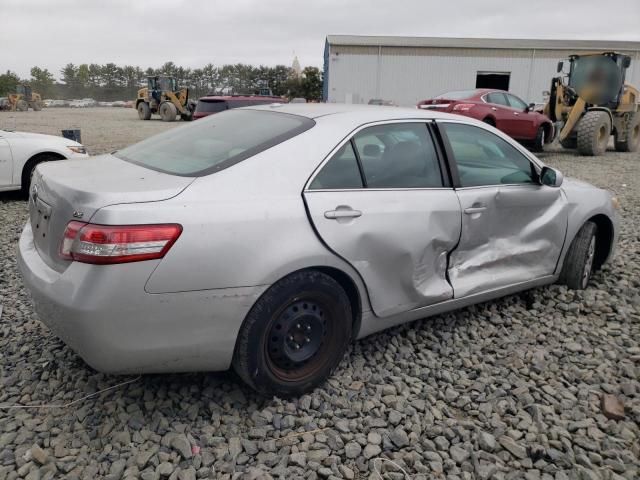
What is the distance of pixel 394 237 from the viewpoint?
9.15 ft

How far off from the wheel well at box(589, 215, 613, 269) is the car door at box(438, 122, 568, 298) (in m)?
0.57

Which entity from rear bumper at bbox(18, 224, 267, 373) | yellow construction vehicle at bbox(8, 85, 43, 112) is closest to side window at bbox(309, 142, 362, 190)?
rear bumper at bbox(18, 224, 267, 373)

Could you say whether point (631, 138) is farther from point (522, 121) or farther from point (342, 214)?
point (342, 214)

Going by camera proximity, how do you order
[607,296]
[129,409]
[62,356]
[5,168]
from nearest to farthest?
1. [129,409]
2. [62,356]
3. [607,296]
4. [5,168]

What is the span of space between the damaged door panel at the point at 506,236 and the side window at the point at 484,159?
0.24 feet

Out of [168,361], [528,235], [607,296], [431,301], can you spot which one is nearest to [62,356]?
[168,361]

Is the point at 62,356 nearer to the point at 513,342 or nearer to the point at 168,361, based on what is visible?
the point at 168,361

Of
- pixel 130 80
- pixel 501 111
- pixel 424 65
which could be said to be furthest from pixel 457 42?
pixel 130 80

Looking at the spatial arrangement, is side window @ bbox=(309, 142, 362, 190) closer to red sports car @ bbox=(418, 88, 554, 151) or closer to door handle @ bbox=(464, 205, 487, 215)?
door handle @ bbox=(464, 205, 487, 215)

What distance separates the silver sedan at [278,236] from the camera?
218 cm

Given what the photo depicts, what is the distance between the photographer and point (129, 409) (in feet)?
8.45

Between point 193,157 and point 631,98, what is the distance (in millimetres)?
15106

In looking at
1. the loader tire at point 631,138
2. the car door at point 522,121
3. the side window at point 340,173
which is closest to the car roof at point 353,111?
the side window at point 340,173

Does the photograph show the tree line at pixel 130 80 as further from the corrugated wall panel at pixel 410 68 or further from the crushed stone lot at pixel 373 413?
the crushed stone lot at pixel 373 413
